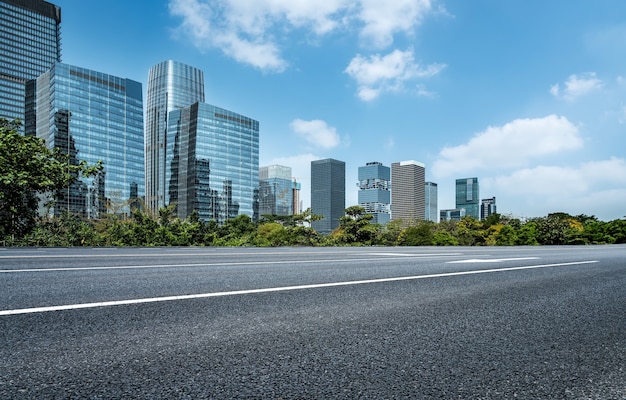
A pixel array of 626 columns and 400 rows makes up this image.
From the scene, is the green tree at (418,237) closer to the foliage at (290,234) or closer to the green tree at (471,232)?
the foliage at (290,234)

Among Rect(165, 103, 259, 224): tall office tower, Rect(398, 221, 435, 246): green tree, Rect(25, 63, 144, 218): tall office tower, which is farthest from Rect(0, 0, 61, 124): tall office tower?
Rect(398, 221, 435, 246): green tree

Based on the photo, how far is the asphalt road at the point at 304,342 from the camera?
1.57 metres

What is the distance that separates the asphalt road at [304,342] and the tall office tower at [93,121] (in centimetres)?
13948

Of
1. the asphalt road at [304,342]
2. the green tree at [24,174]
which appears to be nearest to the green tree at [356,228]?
the green tree at [24,174]

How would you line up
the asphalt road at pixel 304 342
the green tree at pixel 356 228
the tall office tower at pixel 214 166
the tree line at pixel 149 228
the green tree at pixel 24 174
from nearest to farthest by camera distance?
the asphalt road at pixel 304 342 → the green tree at pixel 24 174 → the tree line at pixel 149 228 → the green tree at pixel 356 228 → the tall office tower at pixel 214 166

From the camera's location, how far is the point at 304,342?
2184 millimetres

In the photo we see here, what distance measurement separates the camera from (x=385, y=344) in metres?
2.17

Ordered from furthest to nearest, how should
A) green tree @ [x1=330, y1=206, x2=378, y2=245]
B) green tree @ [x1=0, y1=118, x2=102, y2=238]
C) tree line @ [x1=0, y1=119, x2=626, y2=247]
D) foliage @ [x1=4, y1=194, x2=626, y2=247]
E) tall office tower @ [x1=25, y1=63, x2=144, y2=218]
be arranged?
1. tall office tower @ [x1=25, y1=63, x2=144, y2=218]
2. green tree @ [x1=330, y1=206, x2=378, y2=245]
3. foliage @ [x1=4, y1=194, x2=626, y2=247]
4. tree line @ [x1=0, y1=119, x2=626, y2=247]
5. green tree @ [x1=0, y1=118, x2=102, y2=238]

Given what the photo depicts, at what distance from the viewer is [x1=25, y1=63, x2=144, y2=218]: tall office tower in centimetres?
13638

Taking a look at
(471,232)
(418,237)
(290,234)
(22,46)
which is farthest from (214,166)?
(418,237)

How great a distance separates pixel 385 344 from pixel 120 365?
4.45ft

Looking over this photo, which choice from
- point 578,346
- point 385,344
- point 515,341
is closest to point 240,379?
point 385,344

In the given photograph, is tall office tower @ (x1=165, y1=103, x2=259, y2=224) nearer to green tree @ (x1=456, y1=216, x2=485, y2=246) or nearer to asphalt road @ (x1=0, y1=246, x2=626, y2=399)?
green tree @ (x1=456, y1=216, x2=485, y2=246)

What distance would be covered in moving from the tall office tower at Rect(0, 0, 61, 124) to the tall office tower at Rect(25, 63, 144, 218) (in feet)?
32.5
